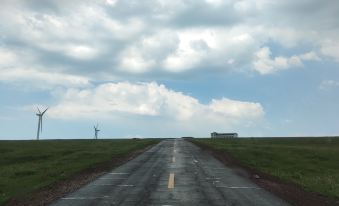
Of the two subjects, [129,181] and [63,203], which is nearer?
[63,203]

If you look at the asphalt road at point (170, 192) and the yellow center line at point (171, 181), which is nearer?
the asphalt road at point (170, 192)

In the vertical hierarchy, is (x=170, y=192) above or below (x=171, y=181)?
below

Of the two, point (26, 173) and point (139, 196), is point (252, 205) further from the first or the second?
point (26, 173)

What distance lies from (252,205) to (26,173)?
1669cm

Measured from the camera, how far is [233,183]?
733 inches

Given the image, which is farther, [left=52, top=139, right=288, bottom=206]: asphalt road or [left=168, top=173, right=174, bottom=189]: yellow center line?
[left=168, top=173, right=174, bottom=189]: yellow center line

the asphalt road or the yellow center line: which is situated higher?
the yellow center line

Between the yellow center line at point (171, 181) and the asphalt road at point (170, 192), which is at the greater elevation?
the yellow center line at point (171, 181)

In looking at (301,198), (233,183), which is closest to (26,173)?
(233,183)

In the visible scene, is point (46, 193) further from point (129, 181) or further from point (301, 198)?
point (301, 198)

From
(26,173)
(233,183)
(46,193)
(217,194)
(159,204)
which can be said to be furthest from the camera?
(26,173)

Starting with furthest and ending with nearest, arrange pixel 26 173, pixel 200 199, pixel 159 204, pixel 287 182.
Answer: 1. pixel 26 173
2. pixel 287 182
3. pixel 200 199
4. pixel 159 204

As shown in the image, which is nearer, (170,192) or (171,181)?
(170,192)

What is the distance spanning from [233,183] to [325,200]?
4231 mm
